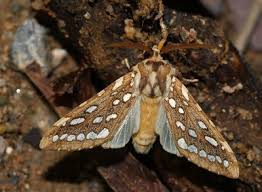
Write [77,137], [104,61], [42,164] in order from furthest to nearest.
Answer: [42,164] < [104,61] < [77,137]

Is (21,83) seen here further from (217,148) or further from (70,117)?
(217,148)

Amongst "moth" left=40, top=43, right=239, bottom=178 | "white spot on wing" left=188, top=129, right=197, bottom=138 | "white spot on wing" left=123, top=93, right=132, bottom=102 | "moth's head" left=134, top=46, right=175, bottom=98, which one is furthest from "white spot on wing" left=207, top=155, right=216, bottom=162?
Answer: "white spot on wing" left=123, top=93, right=132, bottom=102

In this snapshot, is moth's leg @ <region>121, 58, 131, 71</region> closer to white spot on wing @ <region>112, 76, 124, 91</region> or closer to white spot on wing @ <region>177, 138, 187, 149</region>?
white spot on wing @ <region>112, 76, 124, 91</region>

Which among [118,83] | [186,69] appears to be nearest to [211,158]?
[186,69]

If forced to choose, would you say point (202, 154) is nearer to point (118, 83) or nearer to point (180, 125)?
point (180, 125)

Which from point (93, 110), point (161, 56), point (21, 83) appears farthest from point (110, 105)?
point (21, 83)

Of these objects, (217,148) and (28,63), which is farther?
(28,63)

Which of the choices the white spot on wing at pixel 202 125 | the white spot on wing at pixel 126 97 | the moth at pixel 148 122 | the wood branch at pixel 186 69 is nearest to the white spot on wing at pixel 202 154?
the moth at pixel 148 122
